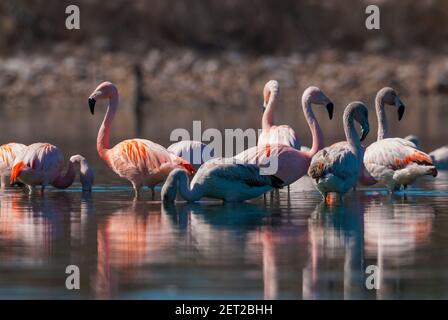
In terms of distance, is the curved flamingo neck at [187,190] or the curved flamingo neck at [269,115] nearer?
the curved flamingo neck at [187,190]

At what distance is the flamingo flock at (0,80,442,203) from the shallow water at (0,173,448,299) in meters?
0.24

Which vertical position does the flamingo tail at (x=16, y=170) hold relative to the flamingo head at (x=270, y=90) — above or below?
below

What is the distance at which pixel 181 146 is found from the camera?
52.3 ft

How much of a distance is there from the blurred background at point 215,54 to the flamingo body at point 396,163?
898 inches

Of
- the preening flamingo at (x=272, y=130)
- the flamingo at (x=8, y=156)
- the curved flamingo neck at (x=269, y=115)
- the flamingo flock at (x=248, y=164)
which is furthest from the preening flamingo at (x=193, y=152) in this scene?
the flamingo at (x=8, y=156)

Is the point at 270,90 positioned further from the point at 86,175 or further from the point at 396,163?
the point at 86,175

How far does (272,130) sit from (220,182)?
2661 mm

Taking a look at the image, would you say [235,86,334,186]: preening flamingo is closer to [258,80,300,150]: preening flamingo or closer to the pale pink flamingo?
[258,80,300,150]: preening flamingo

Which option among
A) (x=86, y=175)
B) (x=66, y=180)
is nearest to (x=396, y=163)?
(x=86, y=175)

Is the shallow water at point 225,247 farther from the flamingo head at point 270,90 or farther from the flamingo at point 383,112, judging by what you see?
the flamingo head at point 270,90

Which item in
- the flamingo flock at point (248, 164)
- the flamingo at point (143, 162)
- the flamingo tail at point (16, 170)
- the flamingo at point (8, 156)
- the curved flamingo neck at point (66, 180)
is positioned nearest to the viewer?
the flamingo flock at point (248, 164)

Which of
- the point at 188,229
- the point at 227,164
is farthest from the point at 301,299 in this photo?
the point at 227,164

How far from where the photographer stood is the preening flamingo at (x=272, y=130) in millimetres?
15508
